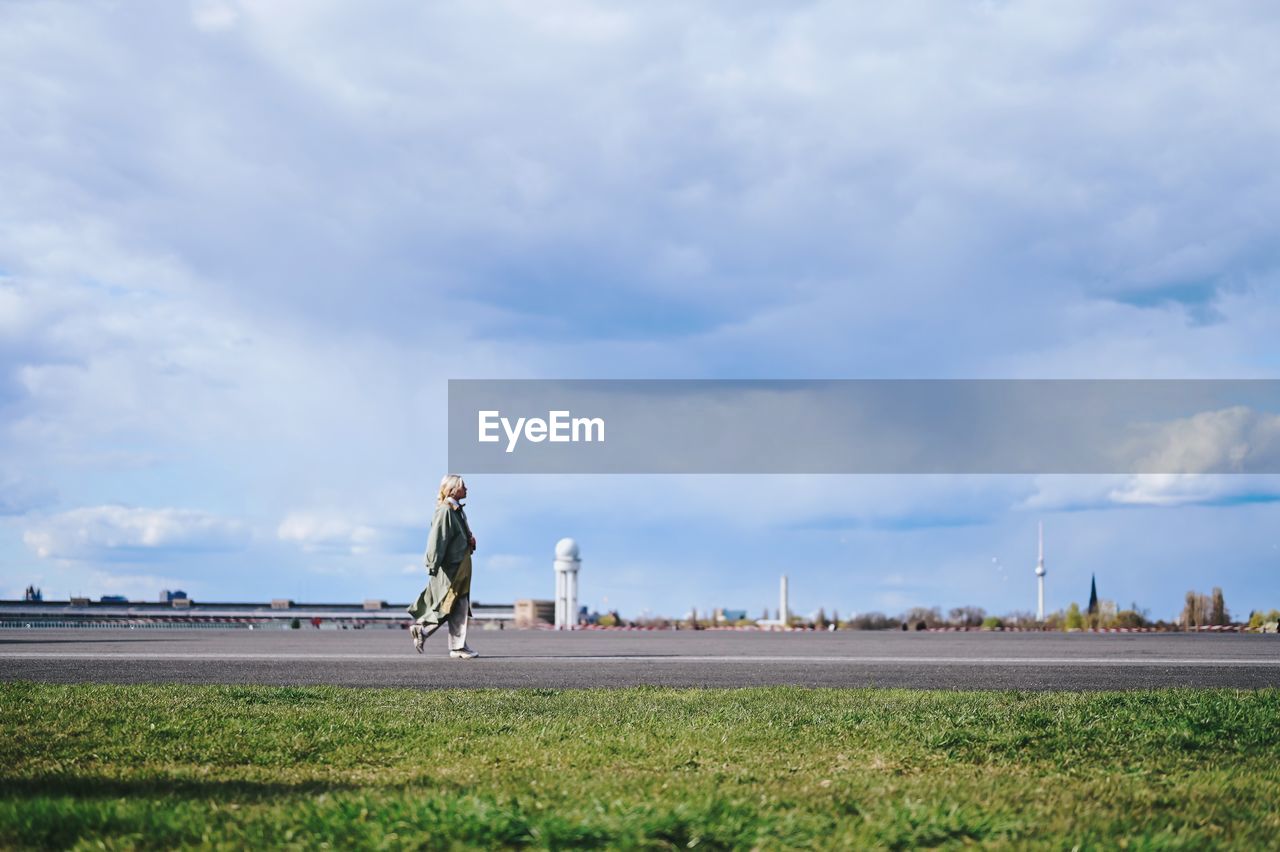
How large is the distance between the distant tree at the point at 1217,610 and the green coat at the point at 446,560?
87.3ft

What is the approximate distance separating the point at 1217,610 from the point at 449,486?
27.2 meters

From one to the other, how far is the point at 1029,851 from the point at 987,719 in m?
3.39

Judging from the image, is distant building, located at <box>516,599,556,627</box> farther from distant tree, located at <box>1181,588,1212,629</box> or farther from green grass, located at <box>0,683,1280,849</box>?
green grass, located at <box>0,683,1280,849</box>

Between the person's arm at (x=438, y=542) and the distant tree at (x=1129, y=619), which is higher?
the person's arm at (x=438, y=542)

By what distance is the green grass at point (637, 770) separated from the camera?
3.88 metres

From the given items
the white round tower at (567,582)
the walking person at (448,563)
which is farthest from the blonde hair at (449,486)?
the white round tower at (567,582)

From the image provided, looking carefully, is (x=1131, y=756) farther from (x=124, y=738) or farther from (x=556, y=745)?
(x=124, y=738)

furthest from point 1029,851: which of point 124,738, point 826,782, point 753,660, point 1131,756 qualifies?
point 753,660

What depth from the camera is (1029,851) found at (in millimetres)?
3715

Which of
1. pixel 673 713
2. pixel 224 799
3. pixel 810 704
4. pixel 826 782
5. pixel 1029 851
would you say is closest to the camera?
pixel 1029 851

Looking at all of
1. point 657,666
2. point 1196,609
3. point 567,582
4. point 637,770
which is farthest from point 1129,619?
point 637,770

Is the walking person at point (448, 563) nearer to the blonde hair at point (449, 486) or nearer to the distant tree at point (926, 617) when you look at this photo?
the blonde hair at point (449, 486)

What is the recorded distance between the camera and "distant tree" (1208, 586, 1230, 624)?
105 feet

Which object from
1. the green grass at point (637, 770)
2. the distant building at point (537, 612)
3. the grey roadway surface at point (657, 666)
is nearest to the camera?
the green grass at point (637, 770)
